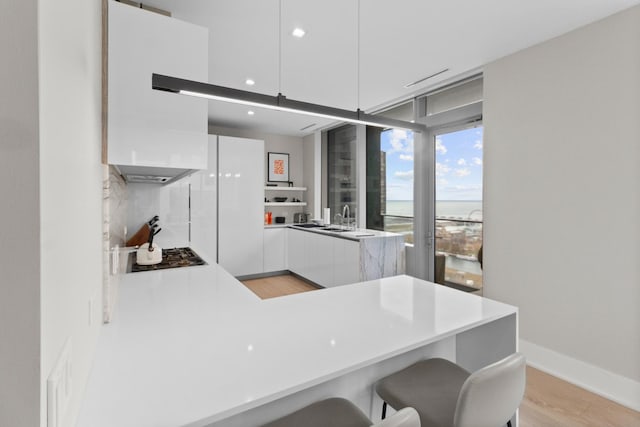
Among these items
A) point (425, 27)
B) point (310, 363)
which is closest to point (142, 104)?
point (310, 363)

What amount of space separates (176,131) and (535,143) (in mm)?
2790

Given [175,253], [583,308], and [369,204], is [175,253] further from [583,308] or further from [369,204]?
[583,308]

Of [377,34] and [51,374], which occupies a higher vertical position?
[377,34]

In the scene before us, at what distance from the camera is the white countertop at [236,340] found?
33.4 inches

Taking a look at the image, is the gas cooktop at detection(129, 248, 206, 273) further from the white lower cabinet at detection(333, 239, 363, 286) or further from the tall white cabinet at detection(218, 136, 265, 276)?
the white lower cabinet at detection(333, 239, 363, 286)

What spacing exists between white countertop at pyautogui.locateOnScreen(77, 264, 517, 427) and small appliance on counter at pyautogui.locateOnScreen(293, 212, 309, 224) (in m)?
4.23

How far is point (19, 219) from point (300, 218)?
577 centimetres

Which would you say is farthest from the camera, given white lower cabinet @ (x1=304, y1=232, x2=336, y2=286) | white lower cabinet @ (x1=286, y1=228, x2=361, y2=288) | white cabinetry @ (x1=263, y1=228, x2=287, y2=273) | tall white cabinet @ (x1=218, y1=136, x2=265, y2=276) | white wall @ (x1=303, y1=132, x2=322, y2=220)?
white wall @ (x1=303, y1=132, x2=322, y2=220)

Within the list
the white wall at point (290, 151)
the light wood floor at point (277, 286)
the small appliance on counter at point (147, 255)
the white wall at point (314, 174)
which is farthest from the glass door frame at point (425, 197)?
the small appliance on counter at point (147, 255)

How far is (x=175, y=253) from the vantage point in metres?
3.12

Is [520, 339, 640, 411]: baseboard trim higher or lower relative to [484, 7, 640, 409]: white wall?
lower

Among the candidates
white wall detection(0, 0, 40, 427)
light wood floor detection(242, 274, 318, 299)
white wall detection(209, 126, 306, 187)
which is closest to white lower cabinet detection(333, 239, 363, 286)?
light wood floor detection(242, 274, 318, 299)

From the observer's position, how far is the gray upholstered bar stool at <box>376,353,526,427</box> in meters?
1.01

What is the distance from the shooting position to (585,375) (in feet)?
7.86
